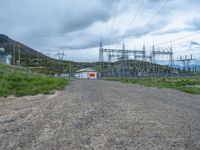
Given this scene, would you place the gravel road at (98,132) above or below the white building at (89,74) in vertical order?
below

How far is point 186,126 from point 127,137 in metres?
1.63

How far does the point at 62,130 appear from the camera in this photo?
465 centimetres

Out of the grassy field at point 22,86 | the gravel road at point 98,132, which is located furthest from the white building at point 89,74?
the gravel road at point 98,132

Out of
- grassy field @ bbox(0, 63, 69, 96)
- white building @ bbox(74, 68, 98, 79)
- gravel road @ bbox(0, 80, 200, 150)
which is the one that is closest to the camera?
gravel road @ bbox(0, 80, 200, 150)

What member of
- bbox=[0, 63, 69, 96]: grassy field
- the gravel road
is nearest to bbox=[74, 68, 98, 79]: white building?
bbox=[0, 63, 69, 96]: grassy field

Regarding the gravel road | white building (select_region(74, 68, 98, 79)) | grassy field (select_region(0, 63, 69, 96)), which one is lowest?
the gravel road

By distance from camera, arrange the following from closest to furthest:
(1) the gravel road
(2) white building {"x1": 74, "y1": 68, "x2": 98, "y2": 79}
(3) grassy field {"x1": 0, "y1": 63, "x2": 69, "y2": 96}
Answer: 1. (1) the gravel road
2. (3) grassy field {"x1": 0, "y1": 63, "x2": 69, "y2": 96}
3. (2) white building {"x1": 74, "y1": 68, "x2": 98, "y2": 79}

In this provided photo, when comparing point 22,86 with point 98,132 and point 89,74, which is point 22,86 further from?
point 89,74

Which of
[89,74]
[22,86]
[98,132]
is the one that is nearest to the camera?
[98,132]

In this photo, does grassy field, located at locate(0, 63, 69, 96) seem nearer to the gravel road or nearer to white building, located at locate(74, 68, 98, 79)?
the gravel road

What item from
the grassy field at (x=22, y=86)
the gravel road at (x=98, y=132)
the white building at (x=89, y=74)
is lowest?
the gravel road at (x=98, y=132)

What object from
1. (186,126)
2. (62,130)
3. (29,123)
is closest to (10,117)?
(29,123)

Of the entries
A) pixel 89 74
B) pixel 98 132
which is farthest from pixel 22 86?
pixel 89 74

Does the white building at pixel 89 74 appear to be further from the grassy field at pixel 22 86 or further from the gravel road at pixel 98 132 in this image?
the gravel road at pixel 98 132
